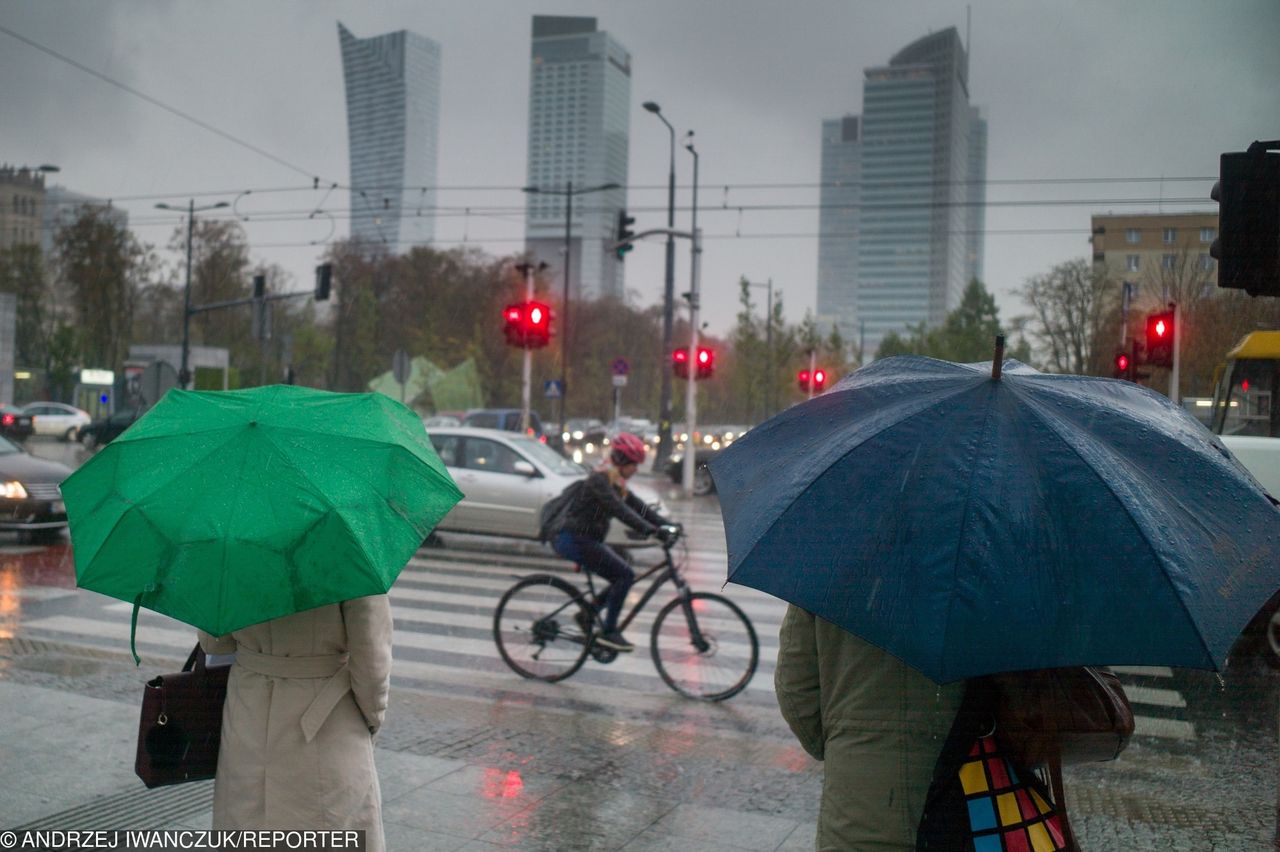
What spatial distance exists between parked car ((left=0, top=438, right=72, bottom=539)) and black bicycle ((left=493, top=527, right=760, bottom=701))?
8.58 m

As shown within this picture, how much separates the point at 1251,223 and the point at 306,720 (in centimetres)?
372

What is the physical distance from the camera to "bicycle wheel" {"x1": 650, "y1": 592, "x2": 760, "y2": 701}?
7.62m

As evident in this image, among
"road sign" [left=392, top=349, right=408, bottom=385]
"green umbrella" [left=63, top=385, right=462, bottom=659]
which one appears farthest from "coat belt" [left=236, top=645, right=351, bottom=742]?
"road sign" [left=392, top=349, right=408, bottom=385]

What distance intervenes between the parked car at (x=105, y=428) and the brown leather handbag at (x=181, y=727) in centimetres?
3526

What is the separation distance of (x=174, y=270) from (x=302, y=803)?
52.7 meters

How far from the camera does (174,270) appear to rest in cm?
5134

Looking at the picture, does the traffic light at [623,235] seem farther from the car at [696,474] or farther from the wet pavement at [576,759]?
the wet pavement at [576,759]

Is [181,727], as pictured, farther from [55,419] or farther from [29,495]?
[55,419]

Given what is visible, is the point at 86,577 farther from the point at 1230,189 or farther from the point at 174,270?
the point at 174,270

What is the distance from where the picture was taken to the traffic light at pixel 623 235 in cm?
2697

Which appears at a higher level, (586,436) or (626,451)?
(626,451)

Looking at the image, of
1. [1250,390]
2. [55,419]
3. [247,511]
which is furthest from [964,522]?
[55,419]

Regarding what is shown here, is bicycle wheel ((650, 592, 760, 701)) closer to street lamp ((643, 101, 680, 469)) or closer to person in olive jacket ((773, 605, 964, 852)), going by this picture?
person in olive jacket ((773, 605, 964, 852))

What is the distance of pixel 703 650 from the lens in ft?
25.2
